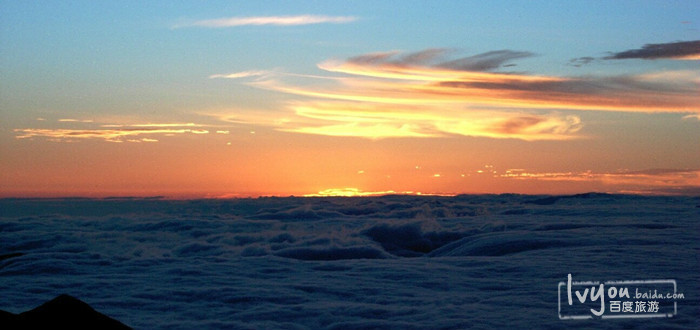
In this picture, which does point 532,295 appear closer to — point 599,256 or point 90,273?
Answer: point 599,256

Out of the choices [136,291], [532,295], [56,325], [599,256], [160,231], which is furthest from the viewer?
[160,231]

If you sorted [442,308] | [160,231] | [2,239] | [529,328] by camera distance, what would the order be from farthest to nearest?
[160,231]
[2,239]
[442,308]
[529,328]

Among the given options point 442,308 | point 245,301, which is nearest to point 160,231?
point 245,301

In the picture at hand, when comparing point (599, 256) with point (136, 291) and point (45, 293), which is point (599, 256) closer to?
point (136, 291)

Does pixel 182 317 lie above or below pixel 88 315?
below

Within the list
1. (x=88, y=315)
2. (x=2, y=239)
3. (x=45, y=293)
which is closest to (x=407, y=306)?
(x=88, y=315)

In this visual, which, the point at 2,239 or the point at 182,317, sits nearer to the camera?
the point at 182,317

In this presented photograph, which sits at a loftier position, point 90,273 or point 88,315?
point 88,315

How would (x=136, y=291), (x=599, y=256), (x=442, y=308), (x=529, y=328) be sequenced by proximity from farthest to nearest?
(x=599, y=256) → (x=136, y=291) → (x=442, y=308) → (x=529, y=328)

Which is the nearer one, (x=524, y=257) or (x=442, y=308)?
(x=442, y=308)
